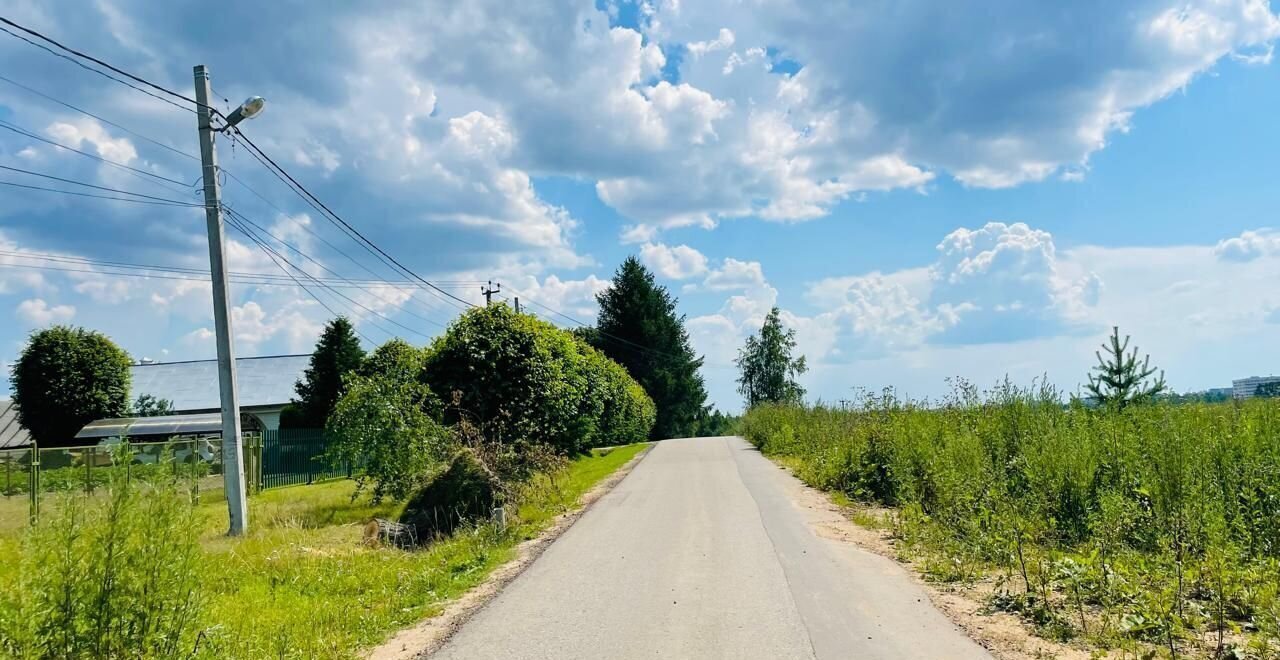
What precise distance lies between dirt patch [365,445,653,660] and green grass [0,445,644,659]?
14 cm

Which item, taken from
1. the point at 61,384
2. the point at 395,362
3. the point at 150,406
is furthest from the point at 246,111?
the point at 150,406

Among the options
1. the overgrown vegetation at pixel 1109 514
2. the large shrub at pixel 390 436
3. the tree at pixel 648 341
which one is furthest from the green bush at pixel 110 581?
the tree at pixel 648 341

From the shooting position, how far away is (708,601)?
763cm

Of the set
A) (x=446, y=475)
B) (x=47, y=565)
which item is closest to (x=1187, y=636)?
(x=47, y=565)

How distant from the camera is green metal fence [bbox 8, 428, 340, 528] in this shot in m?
4.96

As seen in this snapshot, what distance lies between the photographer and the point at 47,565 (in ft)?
14.3

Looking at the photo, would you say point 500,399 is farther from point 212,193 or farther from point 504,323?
point 212,193

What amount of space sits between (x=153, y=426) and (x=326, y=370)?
9.66 meters

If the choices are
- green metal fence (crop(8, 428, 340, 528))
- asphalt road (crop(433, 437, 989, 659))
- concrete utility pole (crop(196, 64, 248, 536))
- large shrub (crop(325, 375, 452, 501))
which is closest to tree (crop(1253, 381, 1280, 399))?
asphalt road (crop(433, 437, 989, 659))

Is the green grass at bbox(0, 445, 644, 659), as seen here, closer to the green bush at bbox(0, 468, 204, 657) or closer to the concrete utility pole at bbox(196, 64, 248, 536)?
the green bush at bbox(0, 468, 204, 657)

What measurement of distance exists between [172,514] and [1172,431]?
10066 mm

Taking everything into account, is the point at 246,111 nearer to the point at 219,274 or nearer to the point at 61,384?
the point at 219,274

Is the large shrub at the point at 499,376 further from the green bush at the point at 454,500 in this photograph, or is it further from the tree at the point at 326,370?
the tree at the point at 326,370

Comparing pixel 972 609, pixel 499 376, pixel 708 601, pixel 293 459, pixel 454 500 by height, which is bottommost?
pixel 972 609
